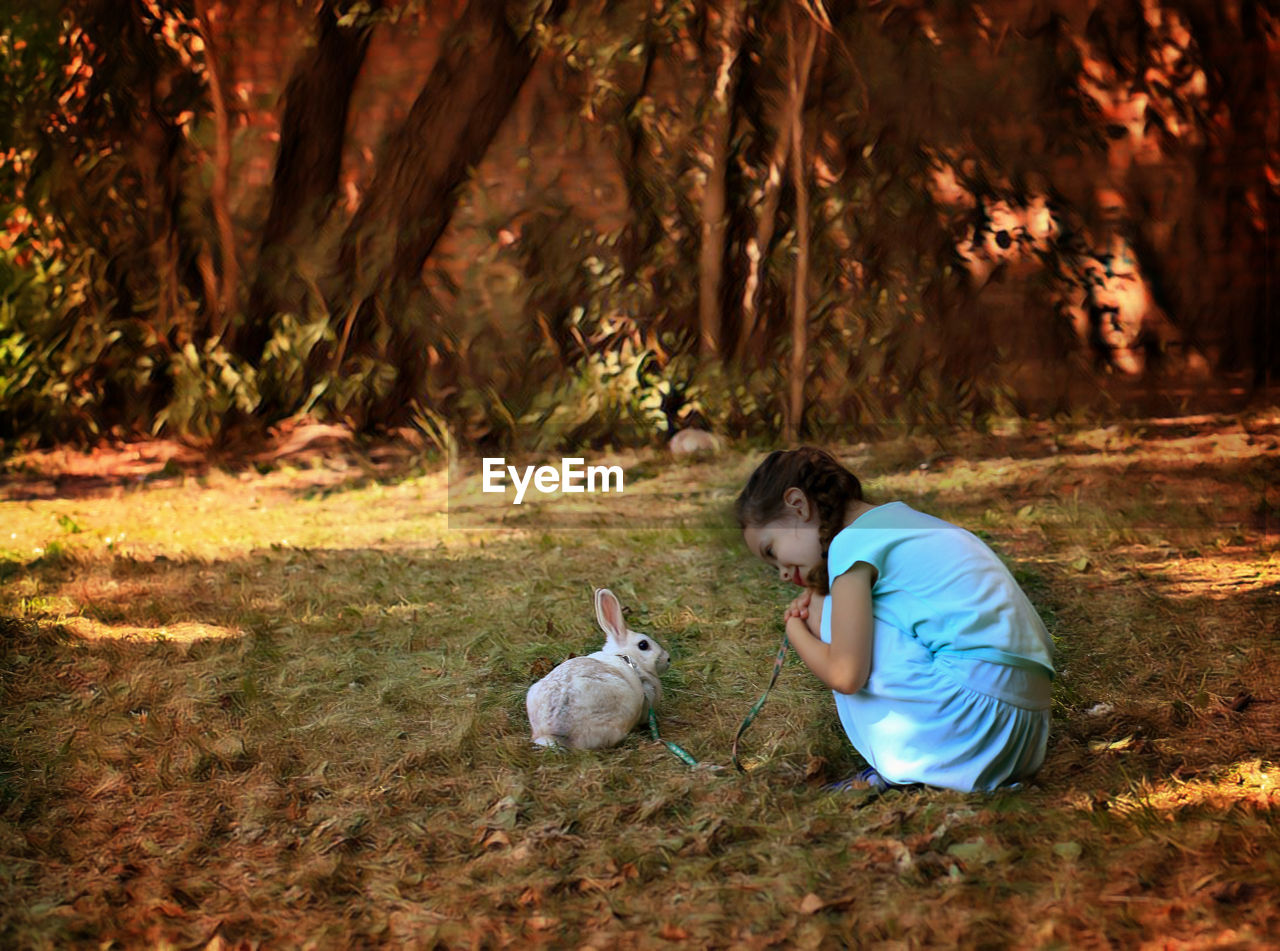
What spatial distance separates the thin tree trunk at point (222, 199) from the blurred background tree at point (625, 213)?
0.9 inches

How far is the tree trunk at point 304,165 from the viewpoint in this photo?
7238 mm

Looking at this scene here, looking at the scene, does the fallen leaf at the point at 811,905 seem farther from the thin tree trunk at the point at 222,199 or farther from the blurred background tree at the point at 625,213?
the thin tree trunk at the point at 222,199

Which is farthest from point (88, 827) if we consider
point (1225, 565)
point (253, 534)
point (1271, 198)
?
point (1271, 198)

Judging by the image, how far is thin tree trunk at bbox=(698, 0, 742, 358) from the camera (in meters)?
7.07

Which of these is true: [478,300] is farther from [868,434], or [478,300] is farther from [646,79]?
[868,434]

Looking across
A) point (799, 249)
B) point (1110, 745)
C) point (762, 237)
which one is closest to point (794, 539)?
point (1110, 745)

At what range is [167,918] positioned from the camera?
2.07 meters

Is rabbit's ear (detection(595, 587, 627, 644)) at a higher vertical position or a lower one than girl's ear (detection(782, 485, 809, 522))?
lower

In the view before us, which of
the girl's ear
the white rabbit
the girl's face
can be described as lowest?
the white rabbit

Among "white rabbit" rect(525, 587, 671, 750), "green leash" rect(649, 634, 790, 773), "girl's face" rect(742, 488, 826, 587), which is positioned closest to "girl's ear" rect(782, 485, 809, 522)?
"girl's face" rect(742, 488, 826, 587)

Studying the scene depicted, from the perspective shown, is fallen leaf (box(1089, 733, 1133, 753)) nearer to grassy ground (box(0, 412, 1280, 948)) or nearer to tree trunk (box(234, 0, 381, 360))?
grassy ground (box(0, 412, 1280, 948))

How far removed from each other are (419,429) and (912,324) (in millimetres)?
3191

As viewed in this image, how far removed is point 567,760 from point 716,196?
518cm

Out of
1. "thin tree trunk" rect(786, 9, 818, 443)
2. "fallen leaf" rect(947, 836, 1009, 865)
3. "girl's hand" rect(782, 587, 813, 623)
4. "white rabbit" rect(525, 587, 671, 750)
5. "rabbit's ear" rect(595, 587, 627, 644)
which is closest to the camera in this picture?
"fallen leaf" rect(947, 836, 1009, 865)
